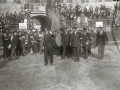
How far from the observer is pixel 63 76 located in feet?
26.3

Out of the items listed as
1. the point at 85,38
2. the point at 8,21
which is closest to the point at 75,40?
the point at 85,38

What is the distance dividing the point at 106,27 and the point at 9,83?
1732 centimetres

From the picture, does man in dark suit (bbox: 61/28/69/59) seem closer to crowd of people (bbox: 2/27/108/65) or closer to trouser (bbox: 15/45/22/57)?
crowd of people (bbox: 2/27/108/65)

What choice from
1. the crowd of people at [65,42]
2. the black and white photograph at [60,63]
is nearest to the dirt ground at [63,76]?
the black and white photograph at [60,63]

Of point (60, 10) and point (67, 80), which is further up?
point (60, 10)

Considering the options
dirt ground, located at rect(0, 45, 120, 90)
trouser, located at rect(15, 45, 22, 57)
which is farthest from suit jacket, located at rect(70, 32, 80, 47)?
trouser, located at rect(15, 45, 22, 57)

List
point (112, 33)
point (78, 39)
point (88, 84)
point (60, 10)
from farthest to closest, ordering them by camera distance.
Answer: point (60, 10)
point (112, 33)
point (78, 39)
point (88, 84)

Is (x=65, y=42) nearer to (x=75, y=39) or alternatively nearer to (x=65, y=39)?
(x=65, y=39)

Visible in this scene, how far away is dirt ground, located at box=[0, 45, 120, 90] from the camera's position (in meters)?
6.85

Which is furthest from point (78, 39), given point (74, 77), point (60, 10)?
point (60, 10)

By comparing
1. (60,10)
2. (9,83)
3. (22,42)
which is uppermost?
(60,10)

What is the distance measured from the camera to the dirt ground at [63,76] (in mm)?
6852

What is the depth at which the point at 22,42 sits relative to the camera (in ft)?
44.3

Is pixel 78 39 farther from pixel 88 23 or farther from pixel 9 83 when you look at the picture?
pixel 88 23
